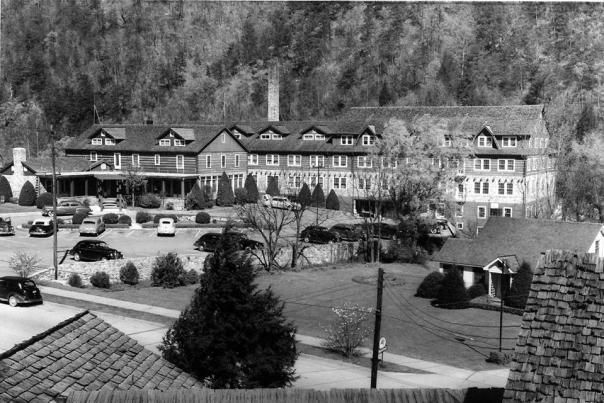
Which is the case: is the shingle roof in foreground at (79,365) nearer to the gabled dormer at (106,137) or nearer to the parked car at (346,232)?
the parked car at (346,232)

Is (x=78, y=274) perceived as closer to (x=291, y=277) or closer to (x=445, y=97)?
(x=291, y=277)

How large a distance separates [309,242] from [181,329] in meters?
40.5

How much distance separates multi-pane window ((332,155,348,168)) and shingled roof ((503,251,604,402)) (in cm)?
7521

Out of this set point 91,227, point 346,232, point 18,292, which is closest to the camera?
point 18,292

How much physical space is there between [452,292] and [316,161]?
4460cm

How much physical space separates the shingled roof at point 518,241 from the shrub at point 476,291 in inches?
52.1

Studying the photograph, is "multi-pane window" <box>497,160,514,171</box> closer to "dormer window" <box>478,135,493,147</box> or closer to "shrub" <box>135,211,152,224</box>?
"dormer window" <box>478,135,493,147</box>

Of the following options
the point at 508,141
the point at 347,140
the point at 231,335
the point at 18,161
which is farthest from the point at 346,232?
the point at 231,335

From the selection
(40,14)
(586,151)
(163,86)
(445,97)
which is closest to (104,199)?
(586,151)

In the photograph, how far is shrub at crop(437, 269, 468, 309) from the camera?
4456cm

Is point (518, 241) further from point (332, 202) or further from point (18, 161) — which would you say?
point (18, 161)

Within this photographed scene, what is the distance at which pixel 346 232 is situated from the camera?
64062 mm

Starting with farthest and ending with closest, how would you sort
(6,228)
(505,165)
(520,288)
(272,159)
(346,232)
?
(272,159) → (505,165) → (346,232) → (6,228) → (520,288)

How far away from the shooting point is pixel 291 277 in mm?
53375
